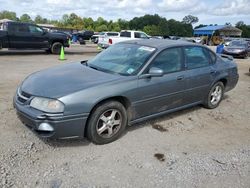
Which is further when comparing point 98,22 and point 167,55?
point 98,22

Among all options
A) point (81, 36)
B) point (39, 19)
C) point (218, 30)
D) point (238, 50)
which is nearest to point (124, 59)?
point (238, 50)

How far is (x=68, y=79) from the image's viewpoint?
4219 millimetres

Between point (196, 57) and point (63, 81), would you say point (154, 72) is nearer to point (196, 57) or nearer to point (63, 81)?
point (63, 81)

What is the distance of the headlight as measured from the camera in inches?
145

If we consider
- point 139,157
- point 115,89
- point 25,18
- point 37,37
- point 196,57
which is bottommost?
point 139,157

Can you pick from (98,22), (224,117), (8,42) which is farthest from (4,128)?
(98,22)

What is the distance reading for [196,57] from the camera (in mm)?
5633

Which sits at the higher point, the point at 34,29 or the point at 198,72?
the point at 34,29

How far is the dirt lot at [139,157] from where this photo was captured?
3303 mm

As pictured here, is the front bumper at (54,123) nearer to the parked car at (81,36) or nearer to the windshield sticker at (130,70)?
the windshield sticker at (130,70)

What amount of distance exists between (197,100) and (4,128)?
3.66m

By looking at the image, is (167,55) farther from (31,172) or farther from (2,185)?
(2,185)

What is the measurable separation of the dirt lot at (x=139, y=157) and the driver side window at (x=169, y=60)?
40.3 inches

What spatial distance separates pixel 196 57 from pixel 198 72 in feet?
1.11
